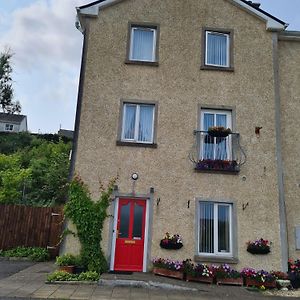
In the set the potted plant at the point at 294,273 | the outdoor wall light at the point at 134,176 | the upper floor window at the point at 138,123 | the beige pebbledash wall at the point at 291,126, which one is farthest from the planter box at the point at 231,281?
the upper floor window at the point at 138,123

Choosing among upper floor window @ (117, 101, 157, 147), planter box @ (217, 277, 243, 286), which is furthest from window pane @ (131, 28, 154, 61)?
planter box @ (217, 277, 243, 286)

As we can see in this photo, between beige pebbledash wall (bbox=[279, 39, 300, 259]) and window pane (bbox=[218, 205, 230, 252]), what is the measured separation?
221cm

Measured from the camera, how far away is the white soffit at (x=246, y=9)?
12.5 meters

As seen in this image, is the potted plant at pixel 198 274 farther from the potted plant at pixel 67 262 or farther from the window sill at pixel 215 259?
the potted plant at pixel 67 262

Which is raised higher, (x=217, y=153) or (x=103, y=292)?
(x=217, y=153)

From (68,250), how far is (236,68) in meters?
8.61

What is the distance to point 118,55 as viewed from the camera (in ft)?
40.4

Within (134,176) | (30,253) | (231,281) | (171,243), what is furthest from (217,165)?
(30,253)

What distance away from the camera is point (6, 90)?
157ft

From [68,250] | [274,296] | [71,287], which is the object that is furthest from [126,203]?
[274,296]

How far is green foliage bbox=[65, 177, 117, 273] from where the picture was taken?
10172 millimetres

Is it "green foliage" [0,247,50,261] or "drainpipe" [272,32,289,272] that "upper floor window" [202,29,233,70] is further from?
"green foliage" [0,247,50,261]

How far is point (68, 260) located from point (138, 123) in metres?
5.01

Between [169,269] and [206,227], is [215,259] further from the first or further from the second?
[169,269]
